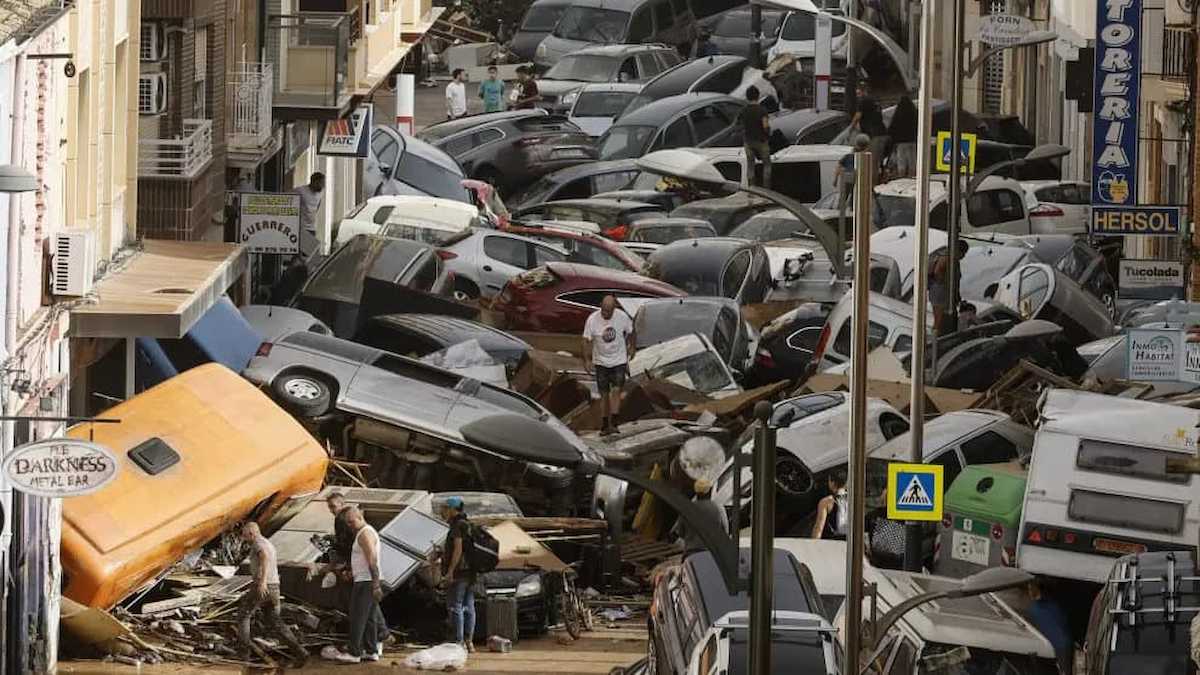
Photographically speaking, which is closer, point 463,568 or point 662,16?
point 463,568

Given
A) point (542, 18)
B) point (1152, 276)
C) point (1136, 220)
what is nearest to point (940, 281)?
point (1152, 276)

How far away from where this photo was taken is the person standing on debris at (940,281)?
3334cm

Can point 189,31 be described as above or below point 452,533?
above

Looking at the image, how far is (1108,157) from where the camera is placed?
39.3m

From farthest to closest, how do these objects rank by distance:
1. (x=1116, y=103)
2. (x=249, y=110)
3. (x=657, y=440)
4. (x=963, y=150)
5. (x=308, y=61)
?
(x=1116, y=103)
(x=963, y=150)
(x=308, y=61)
(x=249, y=110)
(x=657, y=440)

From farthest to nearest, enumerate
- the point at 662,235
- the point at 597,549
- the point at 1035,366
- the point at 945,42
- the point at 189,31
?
the point at 945,42, the point at 662,235, the point at 189,31, the point at 1035,366, the point at 597,549

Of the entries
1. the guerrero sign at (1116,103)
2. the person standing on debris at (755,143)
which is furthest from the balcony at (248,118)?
the person standing on debris at (755,143)

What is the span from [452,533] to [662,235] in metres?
18.8

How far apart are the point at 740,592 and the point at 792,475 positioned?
6.59m

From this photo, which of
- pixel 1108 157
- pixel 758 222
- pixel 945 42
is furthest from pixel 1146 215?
pixel 945 42

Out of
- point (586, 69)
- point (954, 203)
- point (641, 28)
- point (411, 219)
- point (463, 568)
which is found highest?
point (641, 28)

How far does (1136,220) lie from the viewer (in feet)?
124

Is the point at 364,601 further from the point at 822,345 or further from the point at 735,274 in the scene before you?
the point at 735,274

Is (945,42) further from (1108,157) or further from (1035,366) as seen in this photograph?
(1035,366)
